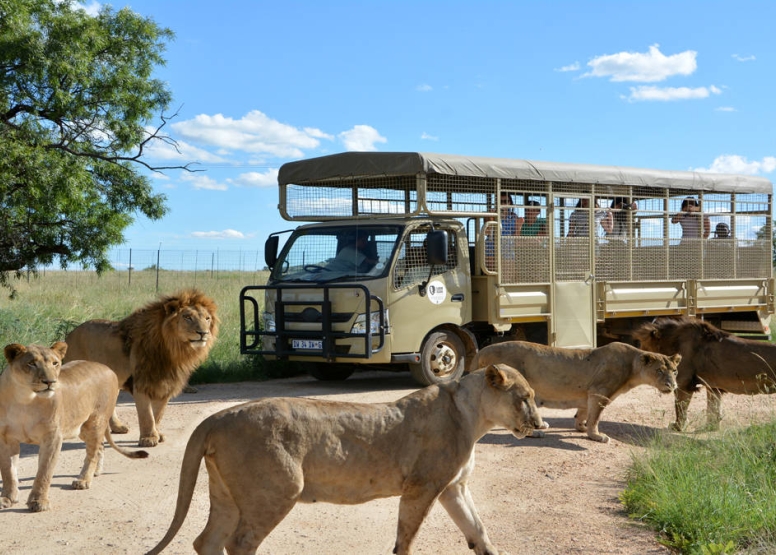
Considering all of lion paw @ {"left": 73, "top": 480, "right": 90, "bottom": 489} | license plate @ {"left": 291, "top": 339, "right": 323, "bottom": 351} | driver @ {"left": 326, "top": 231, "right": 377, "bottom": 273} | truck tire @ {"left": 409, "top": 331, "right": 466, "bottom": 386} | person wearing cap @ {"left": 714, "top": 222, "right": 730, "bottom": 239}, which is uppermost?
person wearing cap @ {"left": 714, "top": 222, "right": 730, "bottom": 239}

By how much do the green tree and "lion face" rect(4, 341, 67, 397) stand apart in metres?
8.30

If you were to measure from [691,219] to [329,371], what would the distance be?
669cm

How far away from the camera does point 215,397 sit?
11602mm

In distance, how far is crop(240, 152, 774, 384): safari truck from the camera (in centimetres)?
1174

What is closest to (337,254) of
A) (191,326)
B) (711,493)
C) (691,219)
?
(191,326)

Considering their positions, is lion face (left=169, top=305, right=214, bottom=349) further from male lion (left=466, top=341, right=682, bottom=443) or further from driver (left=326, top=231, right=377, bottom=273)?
driver (left=326, top=231, right=377, bottom=273)

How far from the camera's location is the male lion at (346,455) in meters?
4.38

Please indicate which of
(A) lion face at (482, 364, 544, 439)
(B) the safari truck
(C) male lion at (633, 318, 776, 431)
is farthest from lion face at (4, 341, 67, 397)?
(C) male lion at (633, 318, 776, 431)

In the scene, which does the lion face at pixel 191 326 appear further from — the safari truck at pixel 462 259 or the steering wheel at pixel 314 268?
the steering wheel at pixel 314 268

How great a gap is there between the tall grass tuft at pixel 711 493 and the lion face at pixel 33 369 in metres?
4.21

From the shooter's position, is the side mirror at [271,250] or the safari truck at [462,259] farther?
the side mirror at [271,250]

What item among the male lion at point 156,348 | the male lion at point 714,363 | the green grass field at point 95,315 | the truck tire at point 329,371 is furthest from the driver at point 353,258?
the male lion at point 714,363

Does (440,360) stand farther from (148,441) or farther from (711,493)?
(711,493)

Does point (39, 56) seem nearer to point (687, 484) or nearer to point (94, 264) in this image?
point (94, 264)
